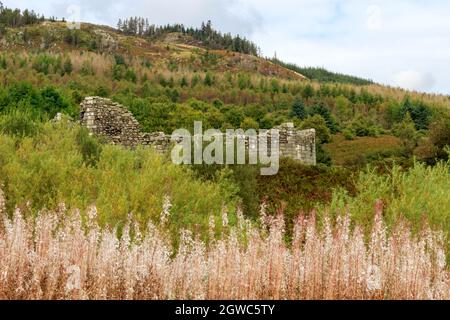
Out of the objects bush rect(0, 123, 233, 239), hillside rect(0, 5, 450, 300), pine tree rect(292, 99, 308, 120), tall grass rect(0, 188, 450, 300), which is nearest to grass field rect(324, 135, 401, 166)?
pine tree rect(292, 99, 308, 120)

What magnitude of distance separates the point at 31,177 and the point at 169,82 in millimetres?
92297

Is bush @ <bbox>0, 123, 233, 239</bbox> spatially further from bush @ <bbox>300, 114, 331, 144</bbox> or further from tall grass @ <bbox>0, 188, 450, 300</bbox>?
bush @ <bbox>300, 114, 331, 144</bbox>

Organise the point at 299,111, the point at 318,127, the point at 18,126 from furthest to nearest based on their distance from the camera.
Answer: the point at 299,111
the point at 318,127
the point at 18,126

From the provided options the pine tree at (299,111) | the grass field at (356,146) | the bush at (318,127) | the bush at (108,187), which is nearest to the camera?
the bush at (108,187)

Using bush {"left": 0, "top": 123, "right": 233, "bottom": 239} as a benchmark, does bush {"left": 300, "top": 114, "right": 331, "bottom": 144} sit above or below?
above

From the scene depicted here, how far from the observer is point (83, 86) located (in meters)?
79.2

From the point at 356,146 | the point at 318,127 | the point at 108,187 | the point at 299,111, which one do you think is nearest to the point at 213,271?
the point at 108,187

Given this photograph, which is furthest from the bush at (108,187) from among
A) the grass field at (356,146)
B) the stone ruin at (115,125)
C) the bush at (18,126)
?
the grass field at (356,146)

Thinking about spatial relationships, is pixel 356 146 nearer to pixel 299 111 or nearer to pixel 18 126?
pixel 299 111

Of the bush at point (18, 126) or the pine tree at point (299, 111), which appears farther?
the pine tree at point (299, 111)

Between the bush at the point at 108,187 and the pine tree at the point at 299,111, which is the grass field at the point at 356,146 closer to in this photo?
the pine tree at the point at 299,111

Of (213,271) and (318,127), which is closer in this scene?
(213,271)

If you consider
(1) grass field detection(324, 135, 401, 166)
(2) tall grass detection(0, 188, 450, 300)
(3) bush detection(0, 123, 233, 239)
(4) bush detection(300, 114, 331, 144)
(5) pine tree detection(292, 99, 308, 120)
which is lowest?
(2) tall grass detection(0, 188, 450, 300)
